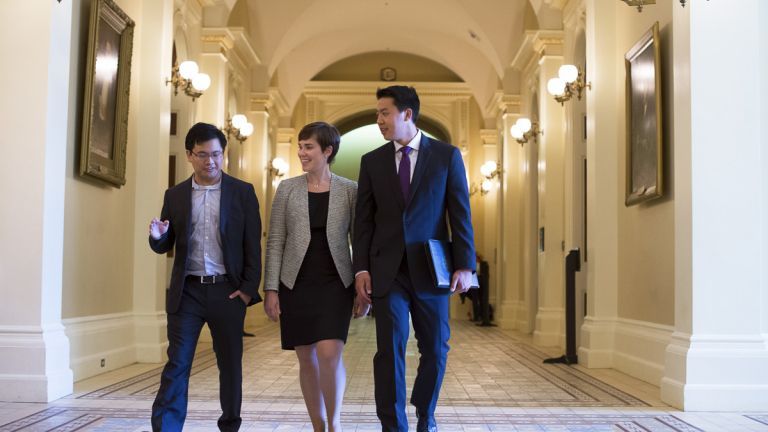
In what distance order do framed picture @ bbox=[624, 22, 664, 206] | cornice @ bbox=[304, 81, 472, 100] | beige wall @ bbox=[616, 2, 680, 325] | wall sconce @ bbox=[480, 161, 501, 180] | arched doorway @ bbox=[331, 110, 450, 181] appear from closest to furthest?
beige wall @ bbox=[616, 2, 680, 325] < framed picture @ bbox=[624, 22, 664, 206] < wall sconce @ bbox=[480, 161, 501, 180] < cornice @ bbox=[304, 81, 472, 100] < arched doorway @ bbox=[331, 110, 450, 181]

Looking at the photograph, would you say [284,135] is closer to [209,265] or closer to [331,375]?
[209,265]

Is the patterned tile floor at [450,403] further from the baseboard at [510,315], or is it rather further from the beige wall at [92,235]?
the baseboard at [510,315]

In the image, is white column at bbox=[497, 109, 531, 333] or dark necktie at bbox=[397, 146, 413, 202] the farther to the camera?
white column at bbox=[497, 109, 531, 333]

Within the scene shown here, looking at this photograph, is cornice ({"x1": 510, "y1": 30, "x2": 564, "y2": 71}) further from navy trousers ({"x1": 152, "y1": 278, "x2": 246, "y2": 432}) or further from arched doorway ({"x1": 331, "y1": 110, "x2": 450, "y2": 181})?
arched doorway ({"x1": 331, "y1": 110, "x2": 450, "y2": 181})

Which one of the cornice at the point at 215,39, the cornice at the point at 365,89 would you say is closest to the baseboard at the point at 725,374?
the cornice at the point at 215,39

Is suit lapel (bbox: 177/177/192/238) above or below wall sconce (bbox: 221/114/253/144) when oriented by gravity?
below

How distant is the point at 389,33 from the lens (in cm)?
2172

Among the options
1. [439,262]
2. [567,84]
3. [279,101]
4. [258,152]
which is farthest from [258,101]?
[439,262]

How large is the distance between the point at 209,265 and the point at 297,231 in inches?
17.7

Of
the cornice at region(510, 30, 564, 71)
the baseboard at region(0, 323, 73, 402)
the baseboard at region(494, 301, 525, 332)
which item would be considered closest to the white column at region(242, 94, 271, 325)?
the baseboard at region(494, 301, 525, 332)

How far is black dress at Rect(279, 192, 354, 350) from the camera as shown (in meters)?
4.36

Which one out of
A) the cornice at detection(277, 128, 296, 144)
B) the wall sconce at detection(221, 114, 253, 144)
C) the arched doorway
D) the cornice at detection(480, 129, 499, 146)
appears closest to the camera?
the wall sconce at detection(221, 114, 253, 144)

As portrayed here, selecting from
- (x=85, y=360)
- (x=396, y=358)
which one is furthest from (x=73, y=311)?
(x=396, y=358)

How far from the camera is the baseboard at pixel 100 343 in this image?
7.70m
